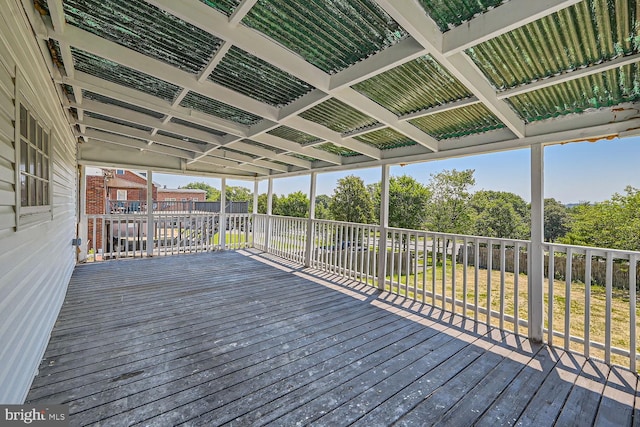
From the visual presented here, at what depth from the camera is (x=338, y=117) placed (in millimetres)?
3363

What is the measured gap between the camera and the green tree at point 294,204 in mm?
17220

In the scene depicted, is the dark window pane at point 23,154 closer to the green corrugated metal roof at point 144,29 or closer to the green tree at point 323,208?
the green corrugated metal roof at point 144,29

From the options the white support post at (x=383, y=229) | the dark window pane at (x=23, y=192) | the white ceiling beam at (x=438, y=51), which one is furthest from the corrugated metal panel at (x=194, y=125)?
the white ceiling beam at (x=438, y=51)

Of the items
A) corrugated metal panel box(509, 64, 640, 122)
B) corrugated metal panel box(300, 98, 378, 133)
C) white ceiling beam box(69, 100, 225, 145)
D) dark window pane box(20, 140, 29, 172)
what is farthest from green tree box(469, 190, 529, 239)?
dark window pane box(20, 140, 29, 172)

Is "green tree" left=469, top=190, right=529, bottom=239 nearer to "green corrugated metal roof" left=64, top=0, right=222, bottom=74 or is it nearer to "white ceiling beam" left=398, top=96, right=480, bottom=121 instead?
"white ceiling beam" left=398, top=96, right=480, bottom=121

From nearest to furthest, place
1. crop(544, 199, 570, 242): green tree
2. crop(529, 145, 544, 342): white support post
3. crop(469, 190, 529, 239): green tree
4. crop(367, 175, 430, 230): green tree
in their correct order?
crop(529, 145, 544, 342): white support post < crop(544, 199, 570, 242): green tree < crop(367, 175, 430, 230): green tree < crop(469, 190, 529, 239): green tree

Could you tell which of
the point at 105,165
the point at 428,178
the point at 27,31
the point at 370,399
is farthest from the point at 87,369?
the point at 428,178

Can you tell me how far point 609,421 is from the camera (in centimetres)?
175

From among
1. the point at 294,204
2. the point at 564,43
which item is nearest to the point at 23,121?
the point at 564,43

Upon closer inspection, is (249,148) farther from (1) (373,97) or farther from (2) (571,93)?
(2) (571,93)

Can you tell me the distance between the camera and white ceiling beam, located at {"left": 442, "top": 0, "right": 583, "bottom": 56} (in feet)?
4.56

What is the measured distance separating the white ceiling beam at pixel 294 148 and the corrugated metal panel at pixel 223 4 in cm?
222

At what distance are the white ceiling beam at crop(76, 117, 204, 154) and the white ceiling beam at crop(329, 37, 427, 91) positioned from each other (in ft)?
12.3

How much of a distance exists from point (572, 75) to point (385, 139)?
225 centimetres
